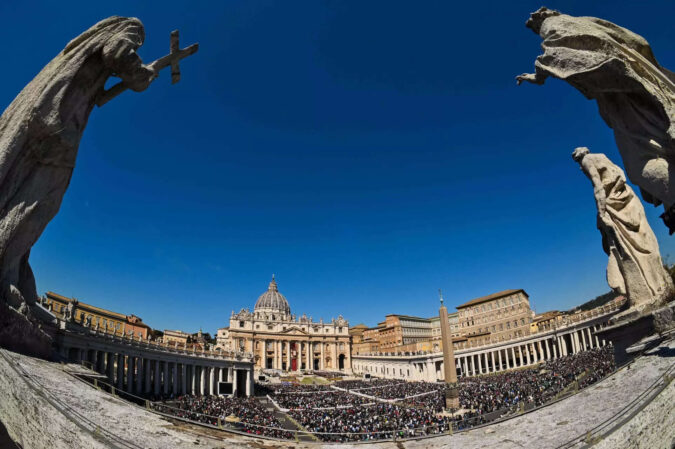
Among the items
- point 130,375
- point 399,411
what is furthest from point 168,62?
point 130,375

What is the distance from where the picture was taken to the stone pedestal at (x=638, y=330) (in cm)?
748

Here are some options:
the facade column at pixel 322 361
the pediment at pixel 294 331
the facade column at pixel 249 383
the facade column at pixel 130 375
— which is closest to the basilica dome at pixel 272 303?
the pediment at pixel 294 331

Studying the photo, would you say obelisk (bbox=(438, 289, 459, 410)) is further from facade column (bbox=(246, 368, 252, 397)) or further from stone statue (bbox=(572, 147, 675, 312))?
facade column (bbox=(246, 368, 252, 397))

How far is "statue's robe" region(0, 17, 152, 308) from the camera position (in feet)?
36.3

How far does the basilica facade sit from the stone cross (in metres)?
99.5

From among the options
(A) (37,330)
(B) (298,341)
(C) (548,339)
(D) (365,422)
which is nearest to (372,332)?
(B) (298,341)

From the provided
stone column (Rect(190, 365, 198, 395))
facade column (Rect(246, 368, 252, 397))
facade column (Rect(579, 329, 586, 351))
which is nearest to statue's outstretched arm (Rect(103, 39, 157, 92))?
stone column (Rect(190, 365, 198, 395))

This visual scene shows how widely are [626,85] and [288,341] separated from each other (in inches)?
4533

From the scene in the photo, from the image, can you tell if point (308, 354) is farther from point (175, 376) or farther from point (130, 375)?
point (130, 375)

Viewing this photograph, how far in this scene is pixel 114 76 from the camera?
13406mm

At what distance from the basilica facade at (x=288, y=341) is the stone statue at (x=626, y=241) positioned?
100550 millimetres

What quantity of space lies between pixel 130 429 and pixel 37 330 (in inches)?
271

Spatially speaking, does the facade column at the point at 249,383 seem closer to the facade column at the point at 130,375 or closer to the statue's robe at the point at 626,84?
the facade column at the point at 130,375

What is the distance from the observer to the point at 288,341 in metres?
114
